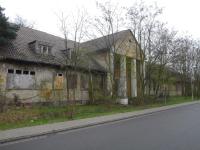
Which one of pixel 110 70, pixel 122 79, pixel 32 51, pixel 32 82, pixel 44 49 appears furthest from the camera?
pixel 122 79

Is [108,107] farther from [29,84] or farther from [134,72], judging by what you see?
[134,72]

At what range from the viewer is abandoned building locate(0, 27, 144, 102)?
21594 mm

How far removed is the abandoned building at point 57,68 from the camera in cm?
2159

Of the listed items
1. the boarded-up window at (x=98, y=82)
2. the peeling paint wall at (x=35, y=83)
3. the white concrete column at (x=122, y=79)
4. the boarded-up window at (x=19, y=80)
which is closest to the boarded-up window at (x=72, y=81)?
the peeling paint wall at (x=35, y=83)

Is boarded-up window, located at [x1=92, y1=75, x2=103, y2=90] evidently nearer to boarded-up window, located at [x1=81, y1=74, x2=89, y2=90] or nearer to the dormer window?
boarded-up window, located at [x1=81, y1=74, x2=89, y2=90]

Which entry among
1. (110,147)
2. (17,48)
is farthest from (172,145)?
(17,48)

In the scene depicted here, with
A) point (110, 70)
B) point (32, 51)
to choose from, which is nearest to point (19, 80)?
point (32, 51)

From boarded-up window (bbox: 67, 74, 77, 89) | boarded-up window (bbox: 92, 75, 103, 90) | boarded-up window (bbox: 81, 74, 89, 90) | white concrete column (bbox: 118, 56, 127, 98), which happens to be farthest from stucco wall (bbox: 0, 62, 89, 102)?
white concrete column (bbox: 118, 56, 127, 98)

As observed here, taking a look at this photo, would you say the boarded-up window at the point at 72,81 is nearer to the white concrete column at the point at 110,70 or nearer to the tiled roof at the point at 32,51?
the tiled roof at the point at 32,51

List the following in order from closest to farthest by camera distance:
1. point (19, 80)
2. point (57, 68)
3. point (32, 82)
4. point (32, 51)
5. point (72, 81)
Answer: point (19, 80) < point (32, 82) < point (32, 51) < point (57, 68) < point (72, 81)

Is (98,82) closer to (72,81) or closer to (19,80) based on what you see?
(72,81)

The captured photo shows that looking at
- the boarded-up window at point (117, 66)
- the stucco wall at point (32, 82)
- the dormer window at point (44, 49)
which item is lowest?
the stucco wall at point (32, 82)

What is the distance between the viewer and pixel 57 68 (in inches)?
999

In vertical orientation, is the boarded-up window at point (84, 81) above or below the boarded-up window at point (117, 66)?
below
